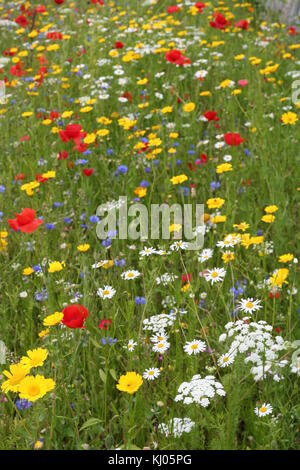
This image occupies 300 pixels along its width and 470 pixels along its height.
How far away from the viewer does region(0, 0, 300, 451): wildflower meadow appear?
1.55 meters

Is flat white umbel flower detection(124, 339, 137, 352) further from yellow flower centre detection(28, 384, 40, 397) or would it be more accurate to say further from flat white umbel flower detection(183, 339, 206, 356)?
yellow flower centre detection(28, 384, 40, 397)

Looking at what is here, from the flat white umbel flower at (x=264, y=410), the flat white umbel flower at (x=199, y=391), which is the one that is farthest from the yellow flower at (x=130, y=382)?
the flat white umbel flower at (x=264, y=410)

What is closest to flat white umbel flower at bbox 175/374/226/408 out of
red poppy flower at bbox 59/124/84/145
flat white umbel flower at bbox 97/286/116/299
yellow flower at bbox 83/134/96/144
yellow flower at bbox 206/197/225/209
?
flat white umbel flower at bbox 97/286/116/299

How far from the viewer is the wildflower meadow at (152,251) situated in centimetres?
155

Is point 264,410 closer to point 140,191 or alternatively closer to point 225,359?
point 225,359

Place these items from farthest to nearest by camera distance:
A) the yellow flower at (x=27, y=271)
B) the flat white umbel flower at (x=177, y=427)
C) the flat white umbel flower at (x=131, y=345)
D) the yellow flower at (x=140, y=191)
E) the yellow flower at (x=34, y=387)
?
the yellow flower at (x=140, y=191) < the yellow flower at (x=27, y=271) < the flat white umbel flower at (x=131, y=345) < the flat white umbel flower at (x=177, y=427) < the yellow flower at (x=34, y=387)

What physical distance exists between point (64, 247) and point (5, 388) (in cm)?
99

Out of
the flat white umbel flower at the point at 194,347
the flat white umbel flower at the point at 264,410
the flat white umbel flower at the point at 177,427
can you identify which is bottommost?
the flat white umbel flower at the point at 177,427

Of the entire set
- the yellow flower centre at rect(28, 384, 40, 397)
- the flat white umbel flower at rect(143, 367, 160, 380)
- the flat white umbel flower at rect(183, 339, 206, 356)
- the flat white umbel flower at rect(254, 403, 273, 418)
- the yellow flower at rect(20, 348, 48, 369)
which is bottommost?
the flat white umbel flower at rect(254, 403, 273, 418)

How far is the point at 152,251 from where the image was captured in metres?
2.05

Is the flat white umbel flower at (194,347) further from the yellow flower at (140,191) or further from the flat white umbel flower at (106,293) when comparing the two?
the yellow flower at (140,191)

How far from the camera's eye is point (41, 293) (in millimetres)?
2070
